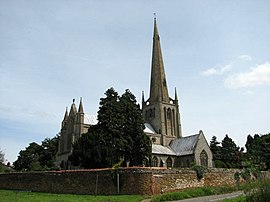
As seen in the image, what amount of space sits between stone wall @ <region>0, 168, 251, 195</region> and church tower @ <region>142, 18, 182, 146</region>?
123 ft

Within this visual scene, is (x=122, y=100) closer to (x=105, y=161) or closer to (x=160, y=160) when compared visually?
(x=105, y=161)

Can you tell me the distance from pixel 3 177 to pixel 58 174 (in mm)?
12885

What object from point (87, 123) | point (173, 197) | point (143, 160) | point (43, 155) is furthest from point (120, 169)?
point (43, 155)

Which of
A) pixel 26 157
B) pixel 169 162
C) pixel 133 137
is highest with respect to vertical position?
pixel 26 157


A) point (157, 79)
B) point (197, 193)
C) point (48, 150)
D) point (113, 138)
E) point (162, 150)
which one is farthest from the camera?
point (48, 150)

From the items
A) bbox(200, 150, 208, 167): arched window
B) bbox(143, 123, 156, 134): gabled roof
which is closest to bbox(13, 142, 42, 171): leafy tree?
bbox(143, 123, 156, 134): gabled roof

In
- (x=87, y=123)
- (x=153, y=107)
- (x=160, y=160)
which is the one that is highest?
(x=153, y=107)

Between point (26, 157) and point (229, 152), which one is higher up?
point (229, 152)

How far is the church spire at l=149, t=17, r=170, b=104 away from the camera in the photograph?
67.6m

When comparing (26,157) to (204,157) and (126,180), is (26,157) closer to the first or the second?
(204,157)

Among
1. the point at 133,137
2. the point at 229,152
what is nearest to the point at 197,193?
the point at 133,137

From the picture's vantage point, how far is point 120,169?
21.8 m

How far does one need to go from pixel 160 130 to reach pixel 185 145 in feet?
24.6

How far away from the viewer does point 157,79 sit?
68312 millimetres
